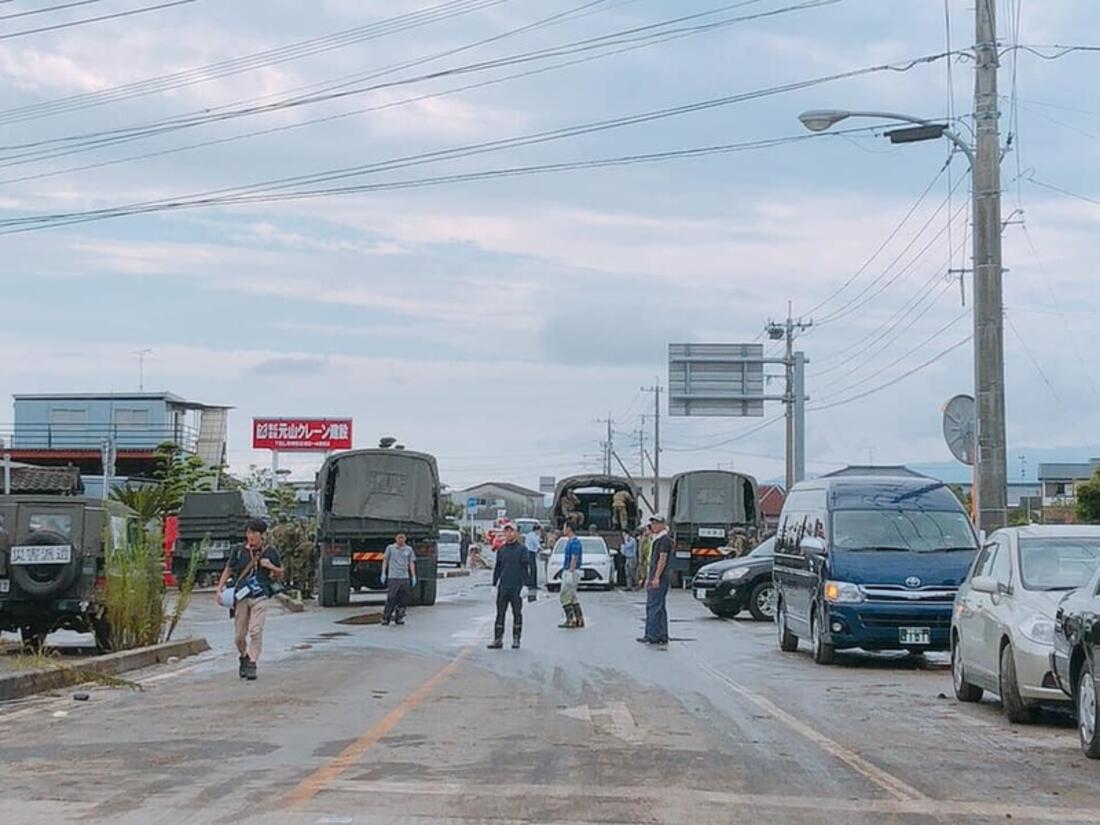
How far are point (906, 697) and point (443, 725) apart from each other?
5.13 m

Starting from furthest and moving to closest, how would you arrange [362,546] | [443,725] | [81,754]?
1. [362,546]
2. [443,725]
3. [81,754]

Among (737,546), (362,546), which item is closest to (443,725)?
(362,546)

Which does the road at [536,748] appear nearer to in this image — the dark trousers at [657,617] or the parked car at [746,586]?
the dark trousers at [657,617]

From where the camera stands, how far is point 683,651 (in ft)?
67.3

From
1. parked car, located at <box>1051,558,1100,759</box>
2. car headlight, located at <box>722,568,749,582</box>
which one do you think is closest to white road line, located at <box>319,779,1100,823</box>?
parked car, located at <box>1051,558,1100,759</box>

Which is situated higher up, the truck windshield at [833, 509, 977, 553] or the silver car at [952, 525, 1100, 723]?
the truck windshield at [833, 509, 977, 553]

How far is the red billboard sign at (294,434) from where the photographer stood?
7275cm

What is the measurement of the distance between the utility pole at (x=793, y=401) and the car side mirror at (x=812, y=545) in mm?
23886

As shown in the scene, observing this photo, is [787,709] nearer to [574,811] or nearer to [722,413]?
[574,811]

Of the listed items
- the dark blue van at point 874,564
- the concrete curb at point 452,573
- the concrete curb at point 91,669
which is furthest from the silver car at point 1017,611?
the concrete curb at point 452,573

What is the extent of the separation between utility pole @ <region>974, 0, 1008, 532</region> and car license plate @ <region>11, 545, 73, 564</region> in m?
11.1

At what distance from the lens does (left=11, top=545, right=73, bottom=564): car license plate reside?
58.1 feet

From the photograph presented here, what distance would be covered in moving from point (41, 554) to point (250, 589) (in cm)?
283

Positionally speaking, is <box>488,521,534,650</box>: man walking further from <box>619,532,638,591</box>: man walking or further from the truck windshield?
<box>619,532,638,591</box>: man walking
